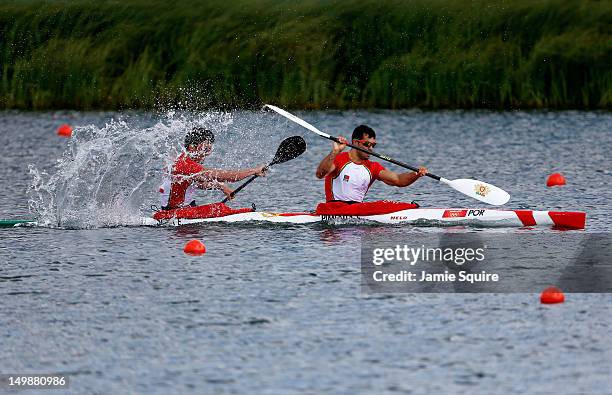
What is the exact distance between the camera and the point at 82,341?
1379cm

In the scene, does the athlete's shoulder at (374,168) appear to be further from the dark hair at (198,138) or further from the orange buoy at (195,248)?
the orange buoy at (195,248)

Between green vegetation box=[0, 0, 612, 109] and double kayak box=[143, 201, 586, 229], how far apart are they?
14.7 metres

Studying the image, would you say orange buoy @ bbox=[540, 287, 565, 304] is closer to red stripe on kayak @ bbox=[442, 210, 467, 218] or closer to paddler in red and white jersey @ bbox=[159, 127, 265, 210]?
red stripe on kayak @ bbox=[442, 210, 467, 218]

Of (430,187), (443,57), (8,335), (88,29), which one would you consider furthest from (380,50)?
(8,335)

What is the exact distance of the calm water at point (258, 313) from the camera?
41.1 ft

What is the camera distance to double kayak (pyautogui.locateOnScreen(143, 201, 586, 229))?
66.1 feet

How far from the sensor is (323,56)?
36906 millimetres

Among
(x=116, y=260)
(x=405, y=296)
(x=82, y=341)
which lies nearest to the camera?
(x=82, y=341)

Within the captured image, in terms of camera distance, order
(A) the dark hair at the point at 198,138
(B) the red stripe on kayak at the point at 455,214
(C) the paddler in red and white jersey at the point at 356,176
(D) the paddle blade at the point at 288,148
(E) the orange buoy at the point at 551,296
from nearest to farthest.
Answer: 1. (E) the orange buoy at the point at 551,296
2. (B) the red stripe on kayak at the point at 455,214
3. (C) the paddler in red and white jersey at the point at 356,176
4. (A) the dark hair at the point at 198,138
5. (D) the paddle blade at the point at 288,148

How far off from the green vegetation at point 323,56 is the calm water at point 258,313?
10.2 m

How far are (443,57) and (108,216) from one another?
16.3 meters

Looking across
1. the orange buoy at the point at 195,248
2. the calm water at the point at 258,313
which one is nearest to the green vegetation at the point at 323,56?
the calm water at the point at 258,313

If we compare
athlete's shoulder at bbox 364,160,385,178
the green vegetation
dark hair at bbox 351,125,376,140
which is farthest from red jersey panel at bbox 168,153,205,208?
the green vegetation

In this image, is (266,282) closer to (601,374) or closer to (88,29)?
(601,374)
